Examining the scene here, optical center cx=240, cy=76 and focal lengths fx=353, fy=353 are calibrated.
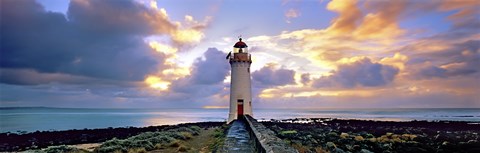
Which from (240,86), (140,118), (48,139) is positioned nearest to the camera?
→ (240,86)

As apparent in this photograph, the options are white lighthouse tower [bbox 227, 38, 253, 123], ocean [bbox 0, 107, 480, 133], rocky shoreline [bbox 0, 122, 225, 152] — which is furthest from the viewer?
ocean [bbox 0, 107, 480, 133]

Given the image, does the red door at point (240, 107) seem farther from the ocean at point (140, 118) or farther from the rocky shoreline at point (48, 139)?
the ocean at point (140, 118)

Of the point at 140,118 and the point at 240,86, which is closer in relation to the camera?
the point at 240,86

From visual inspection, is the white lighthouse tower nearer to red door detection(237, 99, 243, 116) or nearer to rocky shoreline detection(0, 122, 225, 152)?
red door detection(237, 99, 243, 116)

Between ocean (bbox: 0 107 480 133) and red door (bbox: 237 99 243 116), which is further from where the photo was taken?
ocean (bbox: 0 107 480 133)

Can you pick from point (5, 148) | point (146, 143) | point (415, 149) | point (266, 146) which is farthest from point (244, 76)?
point (266, 146)

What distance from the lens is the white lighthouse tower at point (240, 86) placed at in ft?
75.3

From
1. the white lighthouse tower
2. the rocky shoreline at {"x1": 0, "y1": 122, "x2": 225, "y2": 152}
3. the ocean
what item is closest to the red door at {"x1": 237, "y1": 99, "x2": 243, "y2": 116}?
the white lighthouse tower

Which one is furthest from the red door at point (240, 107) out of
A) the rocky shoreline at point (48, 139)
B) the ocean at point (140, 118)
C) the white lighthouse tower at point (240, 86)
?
the ocean at point (140, 118)

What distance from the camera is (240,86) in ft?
75.2

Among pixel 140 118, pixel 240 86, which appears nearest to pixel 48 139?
pixel 240 86

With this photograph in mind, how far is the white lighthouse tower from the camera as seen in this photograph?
75.3ft

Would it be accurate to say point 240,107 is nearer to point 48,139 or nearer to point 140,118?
point 48,139

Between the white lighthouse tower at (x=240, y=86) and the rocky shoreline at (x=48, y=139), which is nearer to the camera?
the rocky shoreline at (x=48, y=139)
